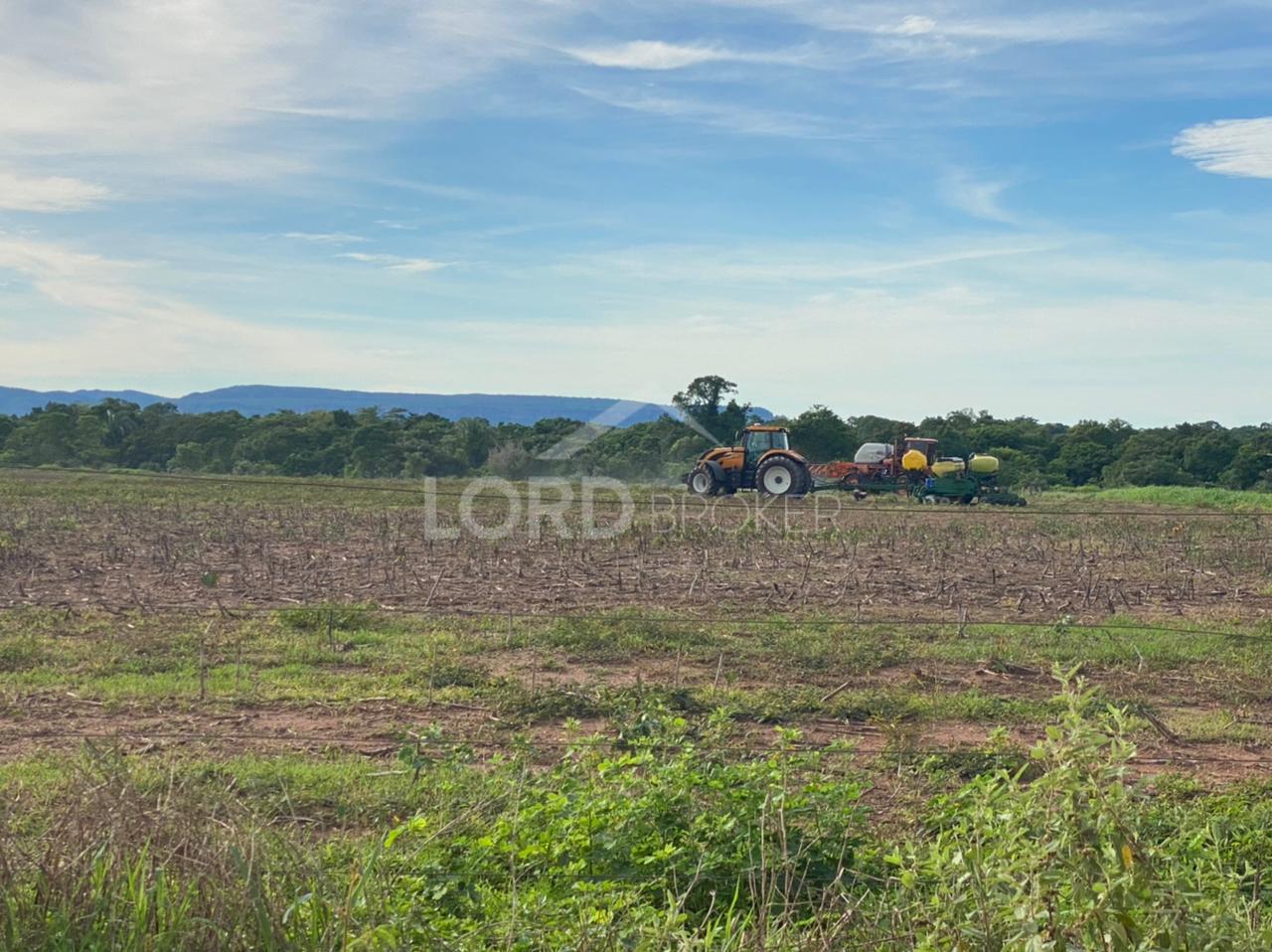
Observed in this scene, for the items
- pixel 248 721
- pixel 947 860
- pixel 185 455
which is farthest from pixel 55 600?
pixel 185 455

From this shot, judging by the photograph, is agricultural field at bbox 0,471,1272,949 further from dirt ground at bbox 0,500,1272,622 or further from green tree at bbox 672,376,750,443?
green tree at bbox 672,376,750,443

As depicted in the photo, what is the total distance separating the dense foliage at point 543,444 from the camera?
38125 millimetres

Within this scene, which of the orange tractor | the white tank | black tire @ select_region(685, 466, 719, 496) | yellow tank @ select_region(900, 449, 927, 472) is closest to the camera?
the orange tractor

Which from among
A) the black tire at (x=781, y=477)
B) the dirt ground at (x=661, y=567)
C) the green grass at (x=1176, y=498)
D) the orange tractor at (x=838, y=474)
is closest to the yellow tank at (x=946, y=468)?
the orange tractor at (x=838, y=474)

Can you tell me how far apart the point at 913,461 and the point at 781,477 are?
3.43 m

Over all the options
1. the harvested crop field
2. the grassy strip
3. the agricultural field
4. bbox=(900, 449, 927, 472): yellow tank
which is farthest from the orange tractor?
the grassy strip

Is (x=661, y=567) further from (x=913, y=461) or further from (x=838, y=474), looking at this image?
(x=913, y=461)

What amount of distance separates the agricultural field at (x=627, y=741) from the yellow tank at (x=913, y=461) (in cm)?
959

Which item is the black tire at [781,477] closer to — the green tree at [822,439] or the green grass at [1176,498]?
A: the green grass at [1176,498]

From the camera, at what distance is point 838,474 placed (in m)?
26.1

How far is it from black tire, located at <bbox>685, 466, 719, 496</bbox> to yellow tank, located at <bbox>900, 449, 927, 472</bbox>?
4.39m

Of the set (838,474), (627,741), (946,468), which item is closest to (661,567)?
(627,741)

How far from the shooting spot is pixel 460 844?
12.7 ft

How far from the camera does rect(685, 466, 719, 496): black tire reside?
25500 mm
